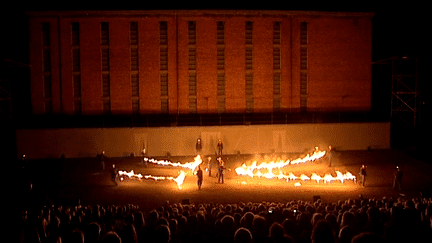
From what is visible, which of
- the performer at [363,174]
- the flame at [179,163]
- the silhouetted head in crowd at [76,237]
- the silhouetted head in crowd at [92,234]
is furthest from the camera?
the flame at [179,163]

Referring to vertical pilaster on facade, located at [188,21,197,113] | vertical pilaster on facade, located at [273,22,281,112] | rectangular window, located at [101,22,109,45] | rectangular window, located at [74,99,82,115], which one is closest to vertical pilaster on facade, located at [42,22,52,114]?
rectangular window, located at [74,99,82,115]

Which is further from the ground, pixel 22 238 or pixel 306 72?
pixel 306 72

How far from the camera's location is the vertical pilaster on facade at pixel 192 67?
39062 mm

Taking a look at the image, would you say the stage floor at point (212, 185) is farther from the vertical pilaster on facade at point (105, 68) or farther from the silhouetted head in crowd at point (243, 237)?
the silhouetted head in crowd at point (243, 237)

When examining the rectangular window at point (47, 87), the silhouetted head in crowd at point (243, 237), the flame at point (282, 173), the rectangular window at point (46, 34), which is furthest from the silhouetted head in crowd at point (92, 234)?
the rectangular window at point (46, 34)

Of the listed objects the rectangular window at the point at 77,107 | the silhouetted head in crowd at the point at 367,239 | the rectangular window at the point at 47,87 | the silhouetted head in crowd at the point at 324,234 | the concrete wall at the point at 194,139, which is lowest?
the concrete wall at the point at 194,139

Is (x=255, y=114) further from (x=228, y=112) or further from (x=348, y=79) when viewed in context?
(x=348, y=79)

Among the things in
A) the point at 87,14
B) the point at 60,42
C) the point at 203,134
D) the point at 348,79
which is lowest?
the point at 203,134

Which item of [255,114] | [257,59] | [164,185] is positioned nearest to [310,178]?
[164,185]

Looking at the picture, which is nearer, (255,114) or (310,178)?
(310,178)

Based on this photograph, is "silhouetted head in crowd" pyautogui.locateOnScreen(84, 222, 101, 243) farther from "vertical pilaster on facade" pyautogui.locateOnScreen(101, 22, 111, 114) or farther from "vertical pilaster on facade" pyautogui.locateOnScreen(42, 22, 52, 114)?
"vertical pilaster on facade" pyautogui.locateOnScreen(42, 22, 52, 114)

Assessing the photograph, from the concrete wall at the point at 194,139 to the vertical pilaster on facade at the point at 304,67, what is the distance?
5.21m

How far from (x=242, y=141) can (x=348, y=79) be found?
1340 cm

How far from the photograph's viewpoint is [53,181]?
25.4 m
